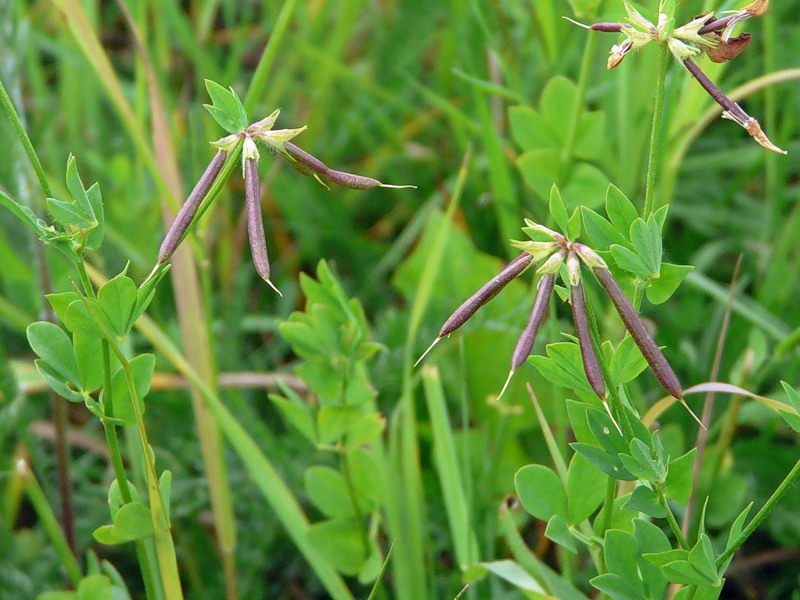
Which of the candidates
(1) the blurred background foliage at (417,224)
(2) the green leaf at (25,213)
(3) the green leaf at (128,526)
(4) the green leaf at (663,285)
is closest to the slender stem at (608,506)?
(4) the green leaf at (663,285)

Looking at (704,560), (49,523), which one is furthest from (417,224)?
(704,560)

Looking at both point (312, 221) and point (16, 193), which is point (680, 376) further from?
point (16, 193)

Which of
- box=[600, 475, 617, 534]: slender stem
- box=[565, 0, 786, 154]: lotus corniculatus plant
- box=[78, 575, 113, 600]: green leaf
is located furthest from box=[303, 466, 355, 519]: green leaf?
box=[565, 0, 786, 154]: lotus corniculatus plant

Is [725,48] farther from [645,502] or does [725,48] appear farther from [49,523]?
[49,523]

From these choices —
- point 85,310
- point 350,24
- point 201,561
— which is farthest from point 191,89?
point 85,310

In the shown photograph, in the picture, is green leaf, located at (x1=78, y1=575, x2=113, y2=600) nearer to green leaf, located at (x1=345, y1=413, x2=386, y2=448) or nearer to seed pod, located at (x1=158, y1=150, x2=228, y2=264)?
green leaf, located at (x1=345, y1=413, x2=386, y2=448)

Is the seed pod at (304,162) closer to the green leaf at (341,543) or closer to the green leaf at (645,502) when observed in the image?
the green leaf at (645,502)
